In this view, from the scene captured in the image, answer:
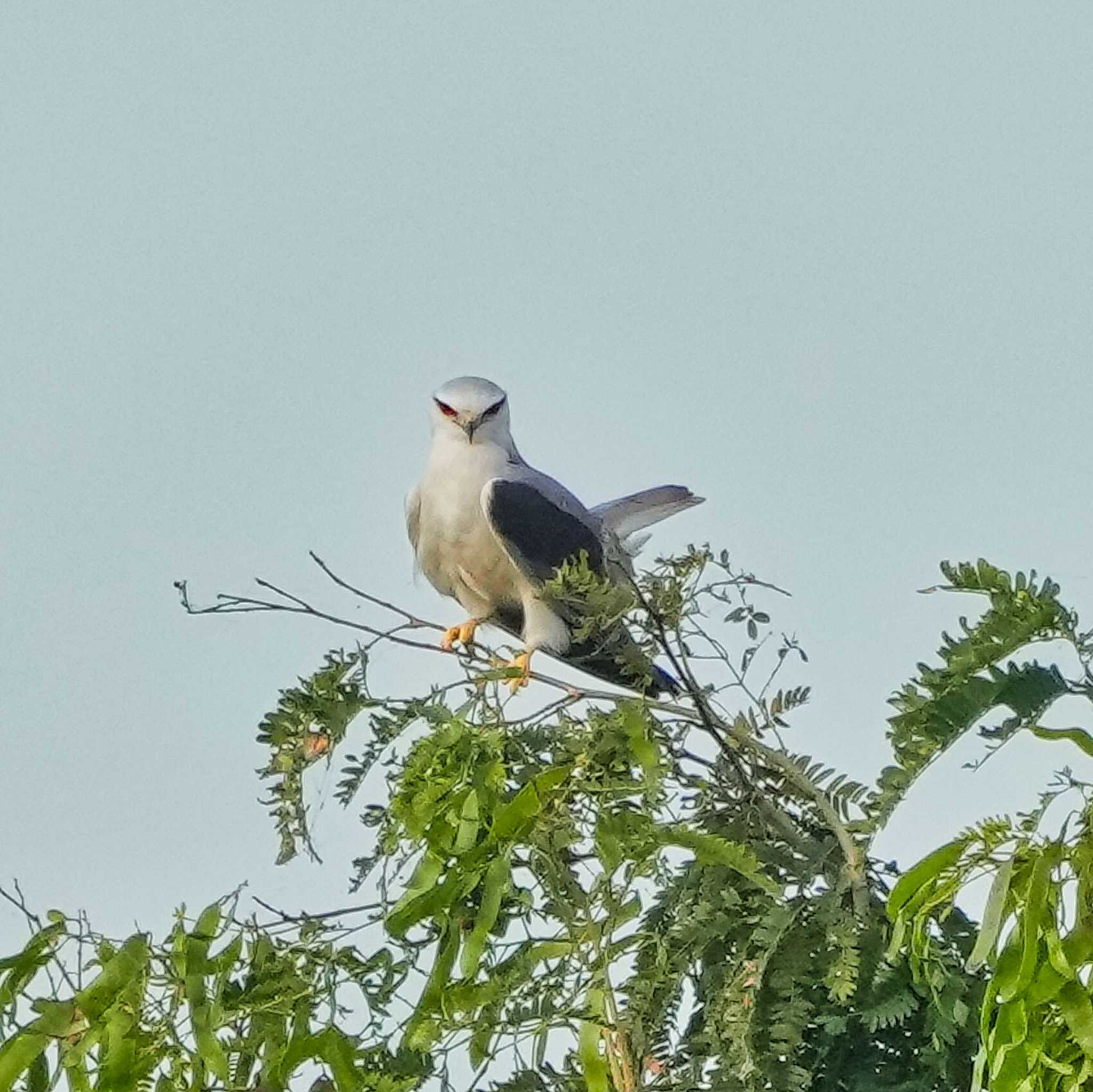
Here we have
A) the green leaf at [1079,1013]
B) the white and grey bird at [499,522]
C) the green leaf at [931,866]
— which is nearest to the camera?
the green leaf at [1079,1013]

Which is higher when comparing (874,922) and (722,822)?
(722,822)

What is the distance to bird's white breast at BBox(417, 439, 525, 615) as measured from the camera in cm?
558

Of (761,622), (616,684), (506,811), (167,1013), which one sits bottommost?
(167,1013)

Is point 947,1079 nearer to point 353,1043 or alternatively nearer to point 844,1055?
point 844,1055

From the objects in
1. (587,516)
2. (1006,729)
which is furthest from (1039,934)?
(587,516)

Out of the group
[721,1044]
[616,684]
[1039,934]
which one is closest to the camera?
[1039,934]

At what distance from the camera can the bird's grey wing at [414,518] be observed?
577cm

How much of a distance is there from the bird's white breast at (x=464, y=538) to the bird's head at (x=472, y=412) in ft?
0.32

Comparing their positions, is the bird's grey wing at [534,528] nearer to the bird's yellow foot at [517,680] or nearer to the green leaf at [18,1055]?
the bird's yellow foot at [517,680]

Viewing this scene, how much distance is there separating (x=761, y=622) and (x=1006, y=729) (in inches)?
33.6

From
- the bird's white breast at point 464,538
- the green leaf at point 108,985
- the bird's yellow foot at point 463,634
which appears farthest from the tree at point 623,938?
the bird's white breast at point 464,538

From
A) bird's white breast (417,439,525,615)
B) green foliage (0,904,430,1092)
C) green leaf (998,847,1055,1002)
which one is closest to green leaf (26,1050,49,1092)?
green foliage (0,904,430,1092)

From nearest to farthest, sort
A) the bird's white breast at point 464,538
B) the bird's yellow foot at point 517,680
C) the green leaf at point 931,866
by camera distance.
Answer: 1. the green leaf at point 931,866
2. the bird's yellow foot at point 517,680
3. the bird's white breast at point 464,538

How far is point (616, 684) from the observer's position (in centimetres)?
475
